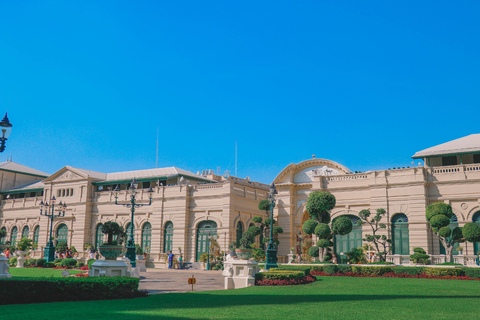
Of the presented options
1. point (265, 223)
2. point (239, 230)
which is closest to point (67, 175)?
point (239, 230)

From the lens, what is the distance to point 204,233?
45.5 metres

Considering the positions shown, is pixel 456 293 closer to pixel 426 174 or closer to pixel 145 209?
pixel 426 174

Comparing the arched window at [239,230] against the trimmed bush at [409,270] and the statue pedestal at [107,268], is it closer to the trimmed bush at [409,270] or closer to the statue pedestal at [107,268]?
the trimmed bush at [409,270]

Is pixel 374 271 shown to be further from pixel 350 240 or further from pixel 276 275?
pixel 350 240

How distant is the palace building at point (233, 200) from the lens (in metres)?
36.6

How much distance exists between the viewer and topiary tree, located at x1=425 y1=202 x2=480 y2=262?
30208mm

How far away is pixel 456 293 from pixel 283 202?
95.6 feet

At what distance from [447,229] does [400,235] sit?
693cm

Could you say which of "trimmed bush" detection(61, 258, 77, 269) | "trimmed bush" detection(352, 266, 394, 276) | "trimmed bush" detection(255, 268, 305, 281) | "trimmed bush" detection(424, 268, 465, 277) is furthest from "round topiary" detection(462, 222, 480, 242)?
"trimmed bush" detection(61, 258, 77, 269)

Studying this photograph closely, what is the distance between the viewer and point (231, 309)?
12812mm

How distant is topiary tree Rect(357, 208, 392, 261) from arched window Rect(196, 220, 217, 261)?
565 inches

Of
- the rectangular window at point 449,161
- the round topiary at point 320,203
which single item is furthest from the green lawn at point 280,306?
the rectangular window at point 449,161

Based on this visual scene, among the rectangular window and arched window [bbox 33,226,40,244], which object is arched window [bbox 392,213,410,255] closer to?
the rectangular window

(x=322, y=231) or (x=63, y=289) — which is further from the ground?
(x=322, y=231)
